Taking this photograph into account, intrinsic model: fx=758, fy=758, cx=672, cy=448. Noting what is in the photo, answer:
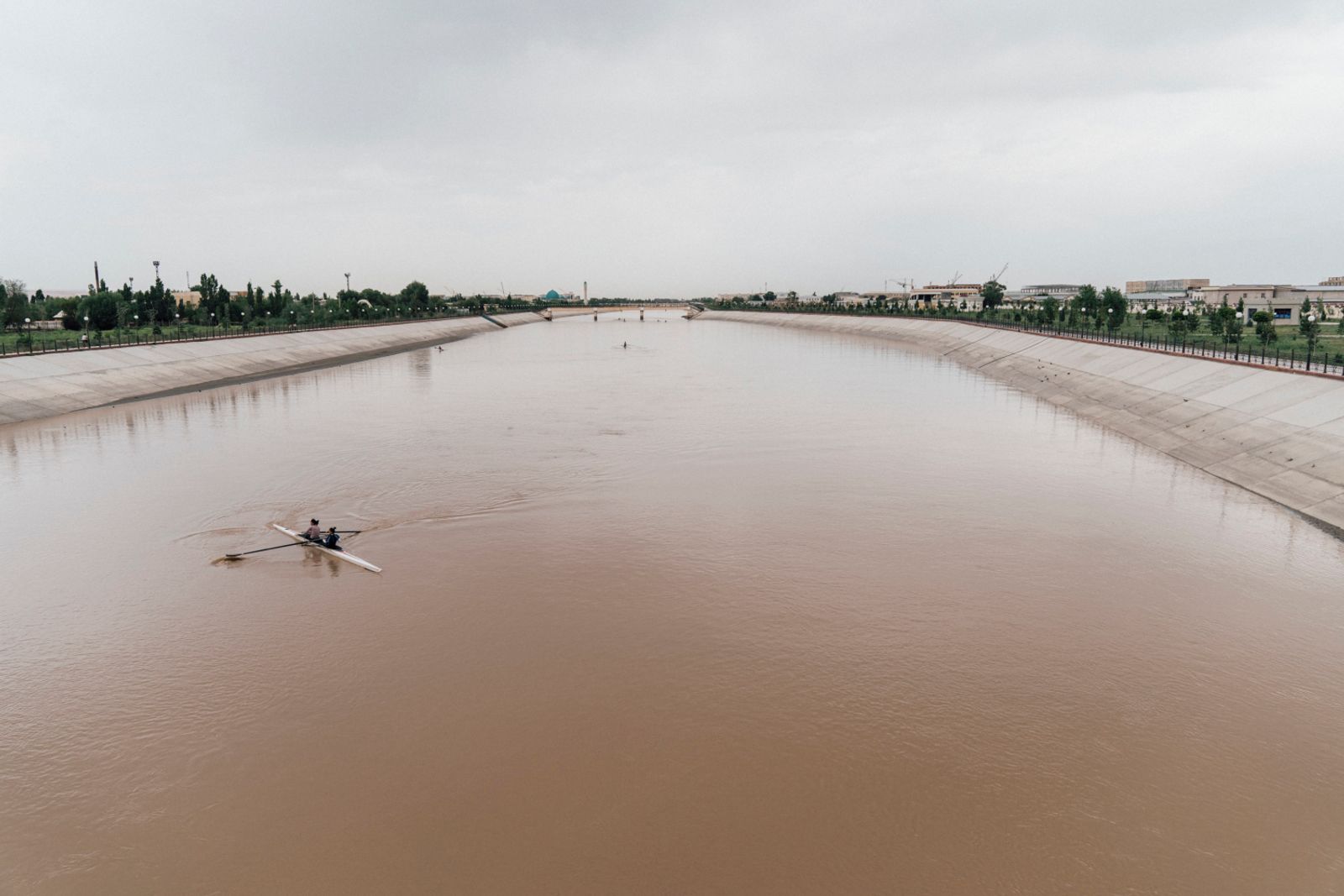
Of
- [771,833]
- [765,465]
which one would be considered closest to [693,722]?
[771,833]

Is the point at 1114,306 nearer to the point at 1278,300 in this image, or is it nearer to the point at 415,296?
the point at 1278,300

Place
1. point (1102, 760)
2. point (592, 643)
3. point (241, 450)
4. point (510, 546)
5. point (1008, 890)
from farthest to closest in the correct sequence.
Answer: point (241, 450)
point (510, 546)
point (592, 643)
point (1102, 760)
point (1008, 890)

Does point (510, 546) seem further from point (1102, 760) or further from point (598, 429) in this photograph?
point (598, 429)

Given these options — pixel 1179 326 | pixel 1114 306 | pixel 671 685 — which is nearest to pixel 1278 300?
pixel 1114 306

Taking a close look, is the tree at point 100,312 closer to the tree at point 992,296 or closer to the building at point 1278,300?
the building at point 1278,300

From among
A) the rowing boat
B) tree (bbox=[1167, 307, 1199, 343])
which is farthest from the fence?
tree (bbox=[1167, 307, 1199, 343])

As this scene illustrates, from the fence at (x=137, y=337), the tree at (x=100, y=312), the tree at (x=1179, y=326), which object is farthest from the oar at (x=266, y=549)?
the tree at (x=100, y=312)
